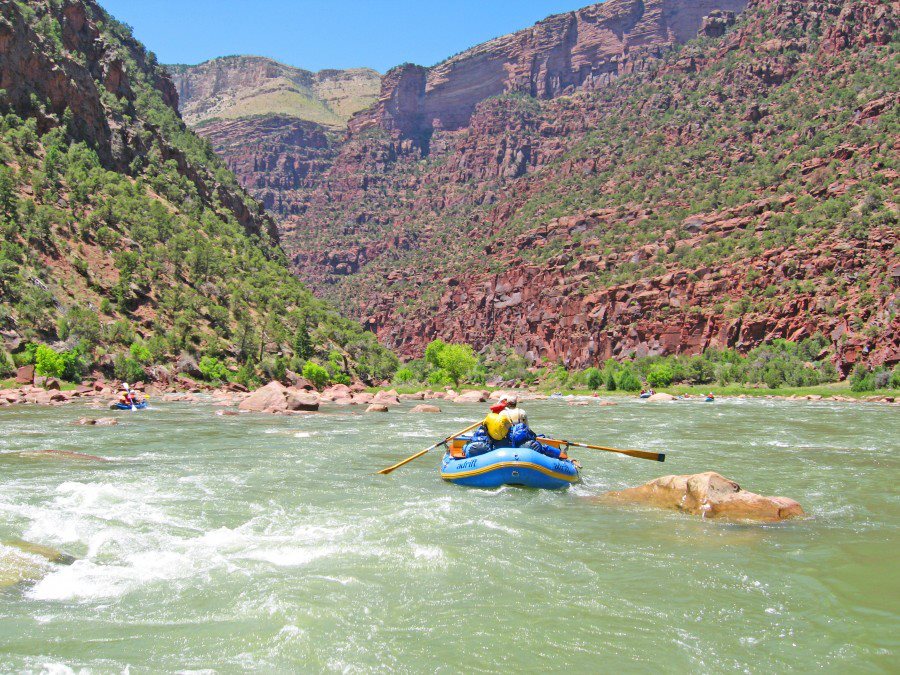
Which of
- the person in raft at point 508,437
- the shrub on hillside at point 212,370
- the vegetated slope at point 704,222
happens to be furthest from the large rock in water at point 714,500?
the vegetated slope at point 704,222

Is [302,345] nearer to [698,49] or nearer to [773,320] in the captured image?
[773,320]

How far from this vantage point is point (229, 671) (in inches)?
213

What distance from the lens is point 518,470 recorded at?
13.3 meters

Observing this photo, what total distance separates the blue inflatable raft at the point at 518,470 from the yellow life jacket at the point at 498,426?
1.83 feet

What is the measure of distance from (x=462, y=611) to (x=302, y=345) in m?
60.0

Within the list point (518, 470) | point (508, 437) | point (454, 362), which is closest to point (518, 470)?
point (518, 470)

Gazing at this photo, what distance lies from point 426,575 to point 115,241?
189 ft

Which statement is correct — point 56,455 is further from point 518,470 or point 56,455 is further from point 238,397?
point 238,397

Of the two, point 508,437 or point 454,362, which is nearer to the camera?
point 508,437

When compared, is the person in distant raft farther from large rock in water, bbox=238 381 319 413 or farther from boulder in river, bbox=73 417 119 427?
large rock in water, bbox=238 381 319 413

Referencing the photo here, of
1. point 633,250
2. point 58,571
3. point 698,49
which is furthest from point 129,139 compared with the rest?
point 698,49

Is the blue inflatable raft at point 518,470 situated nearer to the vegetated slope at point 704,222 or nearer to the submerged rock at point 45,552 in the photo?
the submerged rock at point 45,552

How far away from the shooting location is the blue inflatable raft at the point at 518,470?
13.2m

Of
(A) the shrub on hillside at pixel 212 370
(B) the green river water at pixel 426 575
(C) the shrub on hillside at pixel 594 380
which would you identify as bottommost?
(C) the shrub on hillside at pixel 594 380
